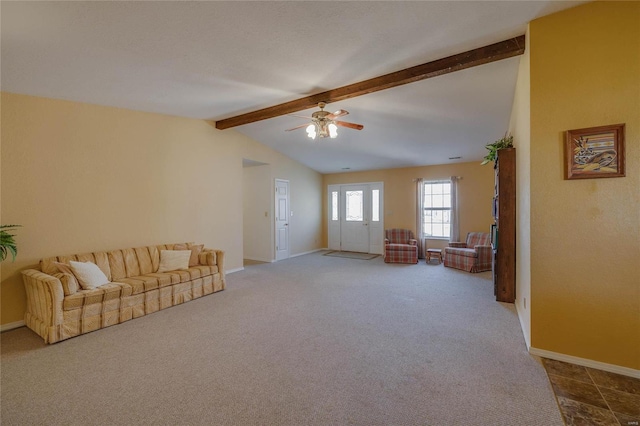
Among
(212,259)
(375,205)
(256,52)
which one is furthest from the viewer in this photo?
(375,205)

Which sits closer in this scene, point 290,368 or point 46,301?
point 290,368

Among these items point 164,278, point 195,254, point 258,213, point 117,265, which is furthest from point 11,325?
point 258,213

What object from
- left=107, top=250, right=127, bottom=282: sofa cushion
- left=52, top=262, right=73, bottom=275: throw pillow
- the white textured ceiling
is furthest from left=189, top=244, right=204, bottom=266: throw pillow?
the white textured ceiling

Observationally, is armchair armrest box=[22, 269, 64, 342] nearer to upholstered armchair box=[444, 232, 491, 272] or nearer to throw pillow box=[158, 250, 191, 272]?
throw pillow box=[158, 250, 191, 272]

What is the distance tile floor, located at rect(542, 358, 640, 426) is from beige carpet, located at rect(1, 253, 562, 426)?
0.10 metres

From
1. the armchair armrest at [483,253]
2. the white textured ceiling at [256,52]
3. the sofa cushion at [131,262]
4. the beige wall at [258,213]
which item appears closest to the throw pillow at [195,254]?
the sofa cushion at [131,262]

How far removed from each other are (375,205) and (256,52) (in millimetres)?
6078

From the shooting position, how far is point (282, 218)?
740 cm

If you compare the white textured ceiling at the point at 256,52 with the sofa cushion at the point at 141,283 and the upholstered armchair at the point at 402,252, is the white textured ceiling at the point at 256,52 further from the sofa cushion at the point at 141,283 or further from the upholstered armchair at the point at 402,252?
the upholstered armchair at the point at 402,252

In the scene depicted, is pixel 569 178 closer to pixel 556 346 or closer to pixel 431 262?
pixel 556 346

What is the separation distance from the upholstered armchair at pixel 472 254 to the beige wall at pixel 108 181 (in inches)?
185

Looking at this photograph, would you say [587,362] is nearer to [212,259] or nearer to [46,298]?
[212,259]

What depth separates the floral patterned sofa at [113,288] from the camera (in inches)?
114

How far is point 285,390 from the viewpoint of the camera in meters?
2.07
